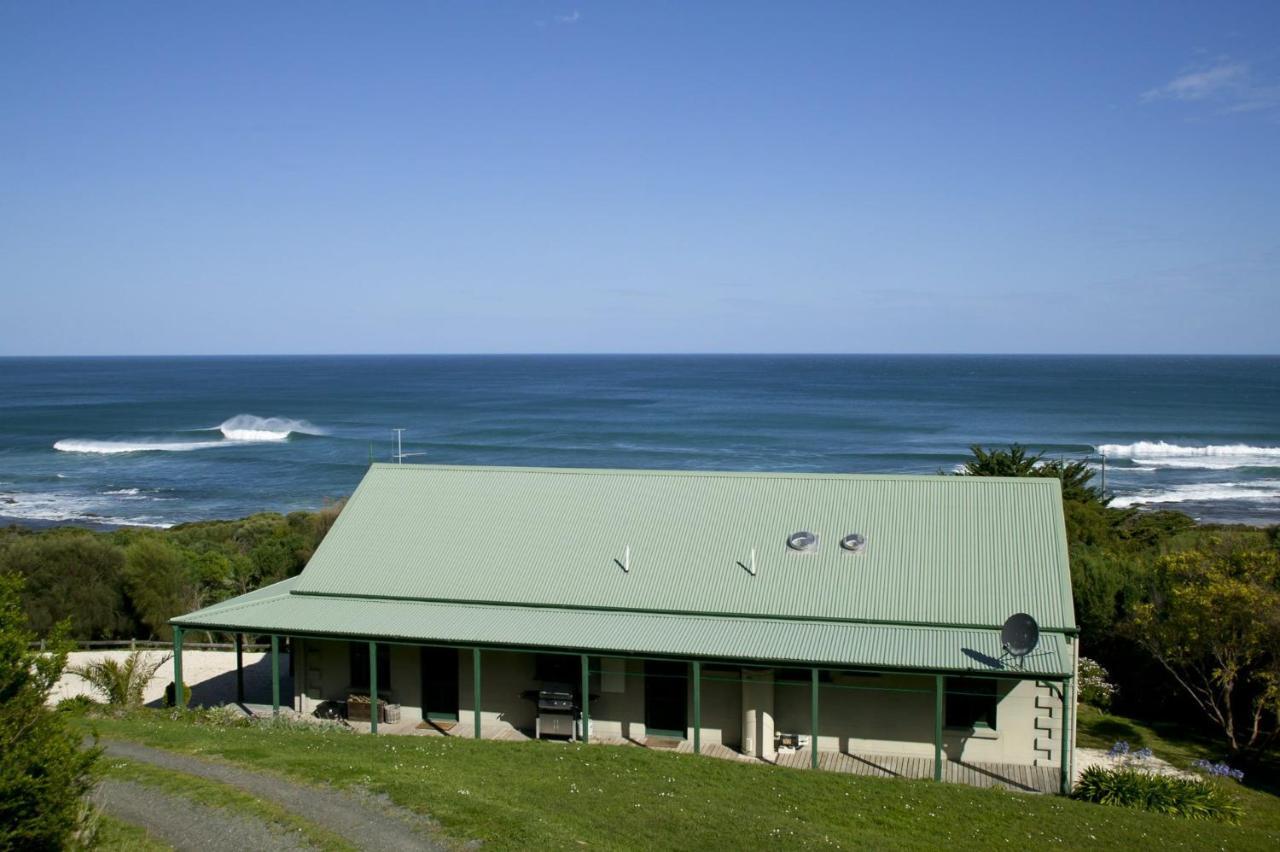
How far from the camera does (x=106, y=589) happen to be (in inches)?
1156

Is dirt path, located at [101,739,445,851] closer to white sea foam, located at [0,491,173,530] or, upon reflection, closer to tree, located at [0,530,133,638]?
tree, located at [0,530,133,638]

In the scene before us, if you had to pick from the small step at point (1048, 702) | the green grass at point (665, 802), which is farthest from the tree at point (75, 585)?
the small step at point (1048, 702)

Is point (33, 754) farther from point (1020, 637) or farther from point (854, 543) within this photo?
point (854, 543)

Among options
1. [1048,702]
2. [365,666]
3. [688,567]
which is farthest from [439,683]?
[1048,702]

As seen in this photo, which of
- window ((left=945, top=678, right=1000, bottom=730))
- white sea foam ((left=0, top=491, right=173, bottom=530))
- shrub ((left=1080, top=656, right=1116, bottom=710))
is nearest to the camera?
window ((left=945, top=678, right=1000, bottom=730))

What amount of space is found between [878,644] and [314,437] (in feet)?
256

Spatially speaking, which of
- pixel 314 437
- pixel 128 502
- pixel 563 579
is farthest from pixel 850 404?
pixel 563 579

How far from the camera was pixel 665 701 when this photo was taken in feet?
59.6

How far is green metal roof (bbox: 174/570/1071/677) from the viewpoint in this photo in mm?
16375

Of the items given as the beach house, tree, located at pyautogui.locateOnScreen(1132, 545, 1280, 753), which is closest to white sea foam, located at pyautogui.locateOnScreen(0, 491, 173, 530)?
the beach house

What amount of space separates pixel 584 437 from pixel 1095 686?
207 feet

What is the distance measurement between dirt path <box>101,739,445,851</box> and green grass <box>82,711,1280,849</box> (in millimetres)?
301

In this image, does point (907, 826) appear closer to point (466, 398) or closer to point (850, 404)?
point (850, 404)

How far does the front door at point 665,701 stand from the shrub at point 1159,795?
6201 millimetres
